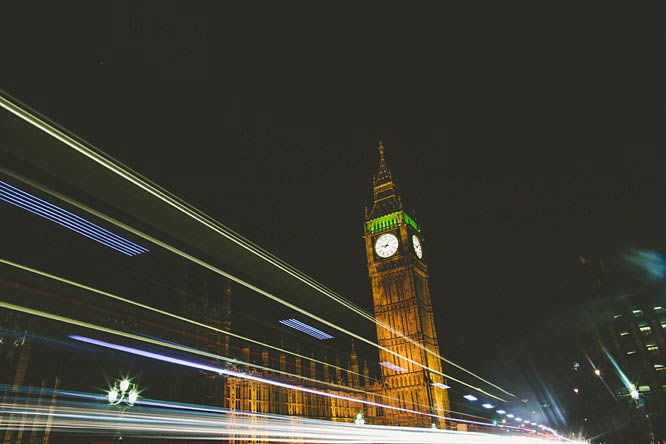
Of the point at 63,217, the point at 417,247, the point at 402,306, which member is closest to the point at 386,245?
the point at 417,247

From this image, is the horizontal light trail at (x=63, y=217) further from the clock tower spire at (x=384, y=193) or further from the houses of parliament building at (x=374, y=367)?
the clock tower spire at (x=384, y=193)

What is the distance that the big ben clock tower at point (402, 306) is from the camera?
48.9m

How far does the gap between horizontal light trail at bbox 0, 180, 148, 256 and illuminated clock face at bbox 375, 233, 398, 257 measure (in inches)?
1804

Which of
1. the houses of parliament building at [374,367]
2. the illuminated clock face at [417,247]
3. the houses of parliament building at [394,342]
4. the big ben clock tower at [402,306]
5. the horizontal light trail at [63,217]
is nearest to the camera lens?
the horizontal light trail at [63,217]

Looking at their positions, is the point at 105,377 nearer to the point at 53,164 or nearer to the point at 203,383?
the point at 203,383

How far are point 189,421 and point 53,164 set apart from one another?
18.2 feet

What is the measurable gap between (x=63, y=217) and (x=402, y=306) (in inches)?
1878

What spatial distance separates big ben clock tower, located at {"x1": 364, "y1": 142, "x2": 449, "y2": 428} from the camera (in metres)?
48.9

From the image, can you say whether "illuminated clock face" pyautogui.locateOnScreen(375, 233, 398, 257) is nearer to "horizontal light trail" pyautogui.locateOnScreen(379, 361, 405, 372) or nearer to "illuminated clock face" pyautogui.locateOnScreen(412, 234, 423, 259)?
"illuminated clock face" pyautogui.locateOnScreen(412, 234, 423, 259)

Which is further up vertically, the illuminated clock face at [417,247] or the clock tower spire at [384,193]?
the clock tower spire at [384,193]

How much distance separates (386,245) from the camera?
5538 centimetres

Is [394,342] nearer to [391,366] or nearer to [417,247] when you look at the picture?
[391,366]

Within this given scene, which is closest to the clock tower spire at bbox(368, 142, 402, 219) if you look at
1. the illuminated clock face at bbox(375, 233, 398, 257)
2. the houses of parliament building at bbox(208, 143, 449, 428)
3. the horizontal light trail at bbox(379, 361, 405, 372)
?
the houses of parliament building at bbox(208, 143, 449, 428)

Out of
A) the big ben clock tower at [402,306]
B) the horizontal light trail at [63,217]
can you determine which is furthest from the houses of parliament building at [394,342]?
the horizontal light trail at [63,217]
